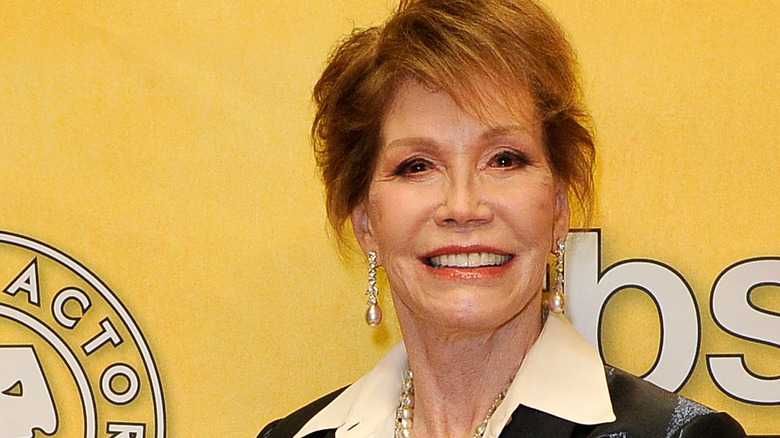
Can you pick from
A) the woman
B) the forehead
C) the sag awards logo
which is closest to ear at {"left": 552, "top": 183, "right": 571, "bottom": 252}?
the woman

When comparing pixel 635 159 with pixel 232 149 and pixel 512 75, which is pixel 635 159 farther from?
pixel 232 149

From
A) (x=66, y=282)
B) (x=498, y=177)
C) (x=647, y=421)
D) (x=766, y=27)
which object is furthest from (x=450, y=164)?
(x=66, y=282)

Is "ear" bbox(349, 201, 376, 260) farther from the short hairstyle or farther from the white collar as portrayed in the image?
the white collar

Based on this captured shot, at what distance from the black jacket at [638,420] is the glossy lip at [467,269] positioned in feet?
0.54

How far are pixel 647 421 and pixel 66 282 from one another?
98cm

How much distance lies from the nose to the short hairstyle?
0.28ft

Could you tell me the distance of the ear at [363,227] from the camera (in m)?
1.46

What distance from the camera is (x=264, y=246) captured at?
177 centimetres

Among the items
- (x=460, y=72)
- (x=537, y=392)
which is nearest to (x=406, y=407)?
(x=537, y=392)

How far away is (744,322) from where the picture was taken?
1591 mm

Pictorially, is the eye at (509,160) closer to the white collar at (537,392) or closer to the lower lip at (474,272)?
the lower lip at (474,272)

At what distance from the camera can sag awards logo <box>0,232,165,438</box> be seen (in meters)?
1.74

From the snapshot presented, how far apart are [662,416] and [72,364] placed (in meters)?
0.97

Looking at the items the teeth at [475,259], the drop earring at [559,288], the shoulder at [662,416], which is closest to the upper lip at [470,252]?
the teeth at [475,259]
